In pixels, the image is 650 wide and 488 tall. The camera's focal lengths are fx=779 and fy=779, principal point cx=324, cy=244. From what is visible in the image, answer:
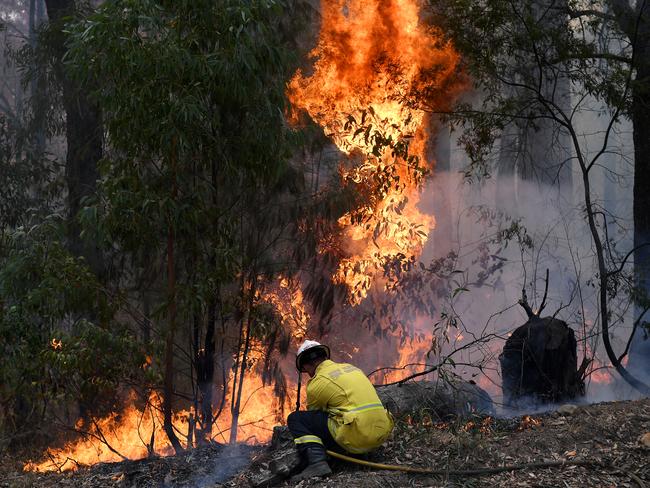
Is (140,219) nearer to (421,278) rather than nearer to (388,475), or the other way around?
(388,475)

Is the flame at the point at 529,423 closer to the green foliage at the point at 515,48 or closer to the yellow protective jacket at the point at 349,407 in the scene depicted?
the yellow protective jacket at the point at 349,407

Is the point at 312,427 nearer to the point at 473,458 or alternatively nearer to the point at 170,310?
the point at 473,458

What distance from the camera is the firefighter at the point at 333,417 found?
20.2ft

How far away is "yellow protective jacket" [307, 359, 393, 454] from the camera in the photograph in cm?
615

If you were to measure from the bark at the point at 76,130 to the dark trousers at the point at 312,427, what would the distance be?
6.34 meters

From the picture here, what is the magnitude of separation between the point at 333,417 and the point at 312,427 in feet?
0.70

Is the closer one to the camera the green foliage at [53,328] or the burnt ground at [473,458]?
the burnt ground at [473,458]

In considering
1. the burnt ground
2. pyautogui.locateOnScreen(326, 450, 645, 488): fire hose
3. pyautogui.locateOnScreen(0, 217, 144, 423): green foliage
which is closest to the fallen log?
the burnt ground

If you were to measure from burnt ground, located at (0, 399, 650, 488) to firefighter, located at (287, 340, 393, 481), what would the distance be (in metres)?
0.20

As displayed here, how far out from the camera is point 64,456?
11211mm

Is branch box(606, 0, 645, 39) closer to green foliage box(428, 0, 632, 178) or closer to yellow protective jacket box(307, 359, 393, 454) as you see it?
green foliage box(428, 0, 632, 178)

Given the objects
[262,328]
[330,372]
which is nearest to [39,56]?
[262,328]

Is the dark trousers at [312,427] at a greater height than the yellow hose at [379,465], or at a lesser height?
greater

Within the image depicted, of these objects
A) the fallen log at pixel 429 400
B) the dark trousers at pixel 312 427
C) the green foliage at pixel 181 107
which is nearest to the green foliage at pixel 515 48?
the green foliage at pixel 181 107
